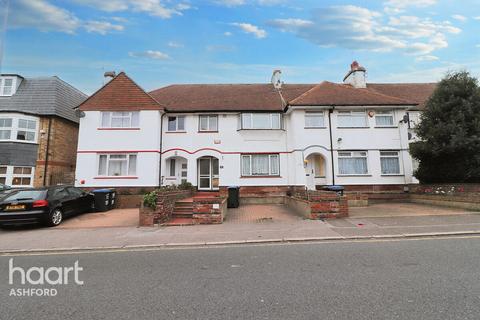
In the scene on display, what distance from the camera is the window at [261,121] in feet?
54.2

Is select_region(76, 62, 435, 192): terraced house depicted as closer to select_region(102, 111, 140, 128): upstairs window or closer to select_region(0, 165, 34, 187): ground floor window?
select_region(102, 111, 140, 128): upstairs window

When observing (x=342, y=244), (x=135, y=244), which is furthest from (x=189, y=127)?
(x=342, y=244)

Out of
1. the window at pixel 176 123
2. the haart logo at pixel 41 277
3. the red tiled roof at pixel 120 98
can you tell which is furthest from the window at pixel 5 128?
the haart logo at pixel 41 277

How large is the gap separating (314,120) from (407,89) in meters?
10.2

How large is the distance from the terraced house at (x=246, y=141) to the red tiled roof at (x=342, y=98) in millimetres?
63

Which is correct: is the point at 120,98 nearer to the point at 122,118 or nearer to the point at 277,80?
the point at 122,118

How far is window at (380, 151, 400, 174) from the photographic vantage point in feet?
51.9

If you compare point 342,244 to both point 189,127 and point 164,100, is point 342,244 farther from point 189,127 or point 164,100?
point 164,100

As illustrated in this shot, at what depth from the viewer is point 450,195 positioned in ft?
39.7

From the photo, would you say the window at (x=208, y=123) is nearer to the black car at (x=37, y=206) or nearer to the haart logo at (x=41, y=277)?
the black car at (x=37, y=206)

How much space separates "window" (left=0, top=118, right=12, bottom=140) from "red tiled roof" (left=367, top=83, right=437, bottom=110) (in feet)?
86.9

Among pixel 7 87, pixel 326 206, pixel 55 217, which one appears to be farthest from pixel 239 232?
pixel 7 87

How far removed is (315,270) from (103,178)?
14651mm

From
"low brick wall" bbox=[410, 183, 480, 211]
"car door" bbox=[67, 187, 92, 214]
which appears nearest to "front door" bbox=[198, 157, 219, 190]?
"car door" bbox=[67, 187, 92, 214]
